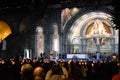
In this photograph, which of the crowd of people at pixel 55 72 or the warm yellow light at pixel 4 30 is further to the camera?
the warm yellow light at pixel 4 30

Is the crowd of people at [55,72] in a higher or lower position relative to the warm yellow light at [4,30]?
lower

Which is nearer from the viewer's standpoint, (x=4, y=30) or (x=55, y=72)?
(x=55, y=72)

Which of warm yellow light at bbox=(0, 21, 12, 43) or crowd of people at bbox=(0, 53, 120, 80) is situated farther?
warm yellow light at bbox=(0, 21, 12, 43)

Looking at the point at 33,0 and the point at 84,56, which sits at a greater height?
the point at 33,0

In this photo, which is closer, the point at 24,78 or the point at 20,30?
the point at 24,78

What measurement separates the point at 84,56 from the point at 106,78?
33.1 m

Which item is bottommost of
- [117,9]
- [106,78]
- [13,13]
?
[106,78]

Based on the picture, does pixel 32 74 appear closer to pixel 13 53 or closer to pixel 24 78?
pixel 24 78

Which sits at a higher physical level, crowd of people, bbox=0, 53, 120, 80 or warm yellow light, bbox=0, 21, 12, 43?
warm yellow light, bbox=0, 21, 12, 43

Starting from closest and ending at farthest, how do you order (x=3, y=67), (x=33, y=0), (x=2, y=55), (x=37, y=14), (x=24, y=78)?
(x=24, y=78) < (x=3, y=67) < (x=33, y=0) < (x=2, y=55) < (x=37, y=14)

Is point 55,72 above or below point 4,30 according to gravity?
below

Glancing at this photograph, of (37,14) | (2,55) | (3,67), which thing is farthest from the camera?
(37,14)

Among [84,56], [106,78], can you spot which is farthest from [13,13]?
[106,78]

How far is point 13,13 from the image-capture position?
47.4 metres
